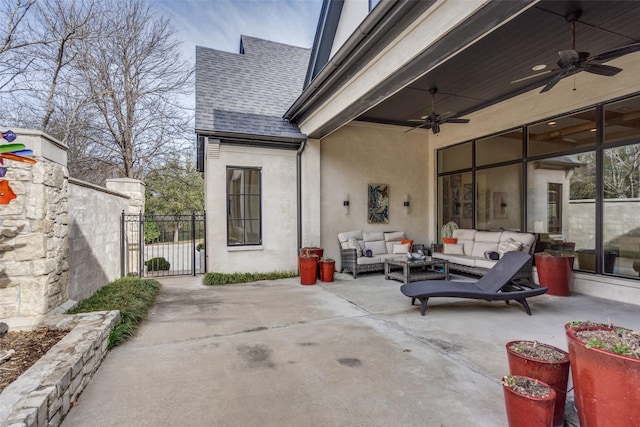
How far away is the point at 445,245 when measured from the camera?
790 cm

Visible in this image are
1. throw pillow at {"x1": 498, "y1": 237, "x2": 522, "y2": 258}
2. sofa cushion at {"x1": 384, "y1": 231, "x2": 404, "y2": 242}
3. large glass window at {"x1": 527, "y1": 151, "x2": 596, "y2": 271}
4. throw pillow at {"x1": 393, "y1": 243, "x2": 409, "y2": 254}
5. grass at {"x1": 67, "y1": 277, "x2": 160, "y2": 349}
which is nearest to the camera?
grass at {"x1": 67, "y1": 277, "x2": 160, "y2": 349}

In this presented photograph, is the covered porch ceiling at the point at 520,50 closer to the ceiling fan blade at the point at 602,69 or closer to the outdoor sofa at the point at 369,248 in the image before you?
the ceiling fan blade at the point at 602,69

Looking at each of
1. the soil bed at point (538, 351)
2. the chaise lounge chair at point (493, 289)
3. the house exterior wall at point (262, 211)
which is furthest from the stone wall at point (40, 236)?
the soil bed at point (538, 351)

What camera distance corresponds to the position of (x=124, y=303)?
461 centimetres

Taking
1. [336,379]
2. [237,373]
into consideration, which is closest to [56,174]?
[237,373]

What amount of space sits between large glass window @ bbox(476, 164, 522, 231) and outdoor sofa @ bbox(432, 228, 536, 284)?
Result: 42 centimetres

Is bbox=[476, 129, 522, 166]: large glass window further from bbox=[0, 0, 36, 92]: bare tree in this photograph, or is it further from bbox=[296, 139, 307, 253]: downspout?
bbox=[0, 0, 36, 92]: bare tree

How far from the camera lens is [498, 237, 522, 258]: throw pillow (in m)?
6.36

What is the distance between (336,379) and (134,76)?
14047 millimetres

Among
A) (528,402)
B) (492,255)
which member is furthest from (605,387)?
(492,255)

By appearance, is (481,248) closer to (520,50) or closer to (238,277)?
(520,50)

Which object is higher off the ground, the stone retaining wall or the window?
the window

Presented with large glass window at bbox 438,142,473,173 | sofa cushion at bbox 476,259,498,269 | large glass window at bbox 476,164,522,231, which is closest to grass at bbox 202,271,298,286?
sofa cushion at bbox 476,259,498,269

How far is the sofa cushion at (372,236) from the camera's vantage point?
26.7 ft
